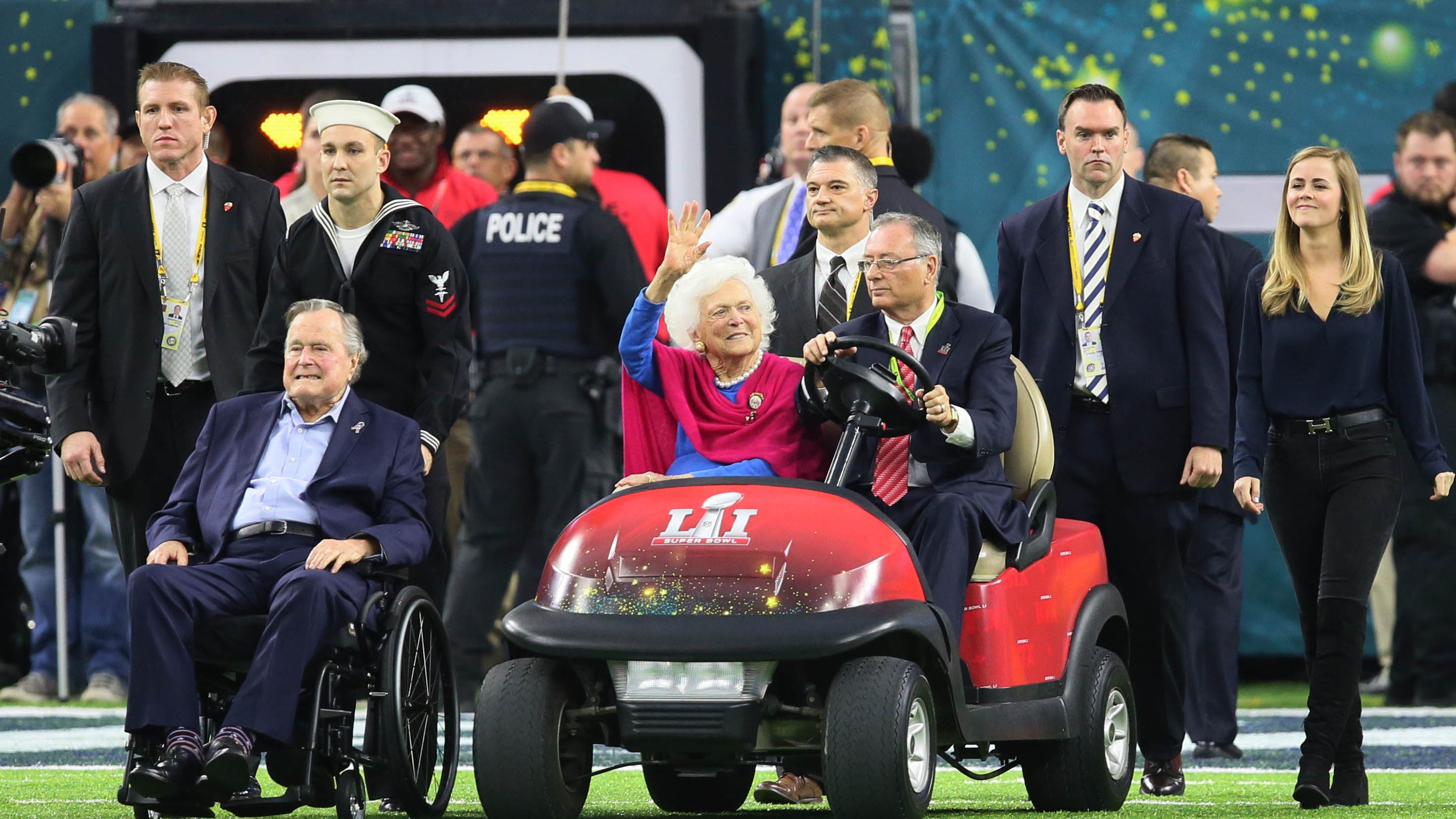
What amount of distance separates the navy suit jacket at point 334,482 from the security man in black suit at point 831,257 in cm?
122

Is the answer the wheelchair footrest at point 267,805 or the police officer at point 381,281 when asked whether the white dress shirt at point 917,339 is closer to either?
the police officer at point 381,281

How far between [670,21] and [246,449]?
4.49 meters

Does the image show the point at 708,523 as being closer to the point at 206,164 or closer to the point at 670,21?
the point at 206,164

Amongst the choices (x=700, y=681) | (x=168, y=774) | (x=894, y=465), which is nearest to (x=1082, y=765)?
(x=894, y=465)

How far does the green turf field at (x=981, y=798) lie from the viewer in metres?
5.93

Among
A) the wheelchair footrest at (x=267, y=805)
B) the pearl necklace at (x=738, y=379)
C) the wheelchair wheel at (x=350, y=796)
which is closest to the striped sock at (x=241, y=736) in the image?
the wheelchair footrest at (x=267, y=805)

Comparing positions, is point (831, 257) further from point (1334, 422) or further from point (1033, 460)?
point (1334, 422)

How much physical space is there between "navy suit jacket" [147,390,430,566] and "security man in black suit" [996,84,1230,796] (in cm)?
189

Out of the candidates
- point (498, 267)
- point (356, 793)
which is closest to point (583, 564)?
point (356, 793)

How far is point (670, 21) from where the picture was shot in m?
10.0

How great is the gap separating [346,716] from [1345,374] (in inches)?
109

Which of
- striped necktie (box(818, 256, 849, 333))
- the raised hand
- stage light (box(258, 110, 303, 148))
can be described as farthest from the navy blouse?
stage light (box(258, 110, 303, 148))

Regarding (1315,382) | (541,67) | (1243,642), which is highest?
(541,67)

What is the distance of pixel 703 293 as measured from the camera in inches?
238
